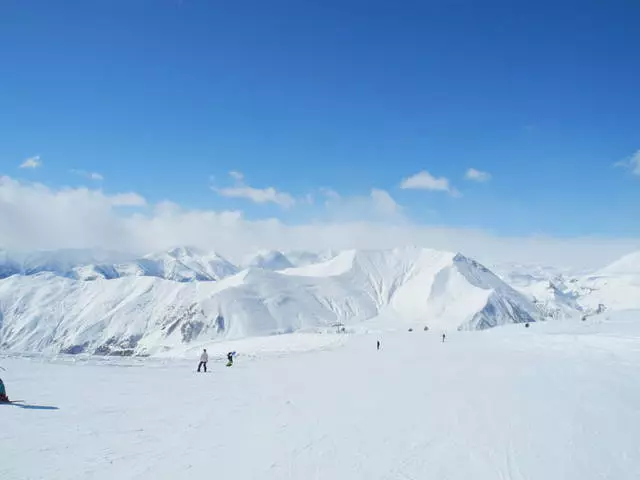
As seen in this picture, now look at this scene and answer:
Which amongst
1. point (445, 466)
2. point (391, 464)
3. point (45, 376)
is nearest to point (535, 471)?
point (445, 466)

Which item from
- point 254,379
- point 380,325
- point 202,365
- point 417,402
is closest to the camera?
point 417,402

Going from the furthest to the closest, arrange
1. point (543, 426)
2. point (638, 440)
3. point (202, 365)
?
point (202, 365), point (543, 426), point (638, 440)

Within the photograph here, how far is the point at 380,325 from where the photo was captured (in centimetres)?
18362

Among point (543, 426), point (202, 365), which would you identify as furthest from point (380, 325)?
point (543, 426)

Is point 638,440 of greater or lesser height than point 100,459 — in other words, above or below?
below

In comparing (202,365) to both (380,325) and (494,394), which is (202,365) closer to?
(494,394)

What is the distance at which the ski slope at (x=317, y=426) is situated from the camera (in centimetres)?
1064

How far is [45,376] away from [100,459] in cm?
1540

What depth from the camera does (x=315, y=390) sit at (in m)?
20.9

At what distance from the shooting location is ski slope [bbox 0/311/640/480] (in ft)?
34.9

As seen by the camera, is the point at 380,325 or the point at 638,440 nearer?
the point at 638,440

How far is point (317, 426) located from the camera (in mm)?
14258

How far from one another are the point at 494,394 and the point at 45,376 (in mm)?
22514

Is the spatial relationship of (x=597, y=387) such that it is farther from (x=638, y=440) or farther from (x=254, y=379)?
(x=254, y=379)
